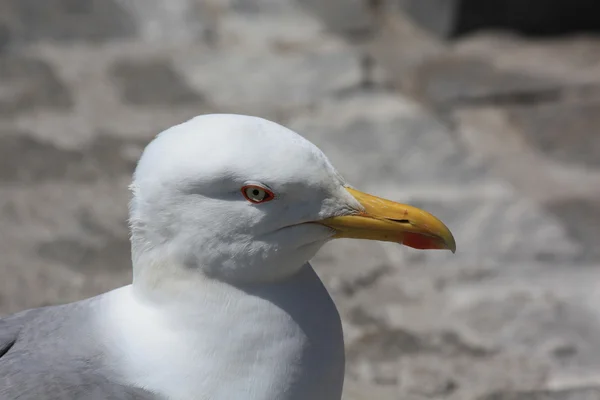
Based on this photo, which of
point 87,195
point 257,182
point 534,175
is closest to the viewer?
point 257,182

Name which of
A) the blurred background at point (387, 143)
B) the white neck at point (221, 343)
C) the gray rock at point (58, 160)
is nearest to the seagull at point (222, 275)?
the white neck at point (221, 343)

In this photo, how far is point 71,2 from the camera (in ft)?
15.8

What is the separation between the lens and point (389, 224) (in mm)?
1722

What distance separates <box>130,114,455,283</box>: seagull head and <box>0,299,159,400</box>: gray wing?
199 millimetres

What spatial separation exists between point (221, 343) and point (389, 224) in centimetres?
38

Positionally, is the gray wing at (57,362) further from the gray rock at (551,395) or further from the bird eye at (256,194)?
the gray rock at (551,395)

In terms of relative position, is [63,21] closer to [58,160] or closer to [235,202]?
[58,160]

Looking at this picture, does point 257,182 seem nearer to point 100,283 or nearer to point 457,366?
point 457,366

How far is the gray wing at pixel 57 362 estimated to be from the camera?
64.7 inches

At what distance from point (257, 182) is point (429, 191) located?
1.96 metres

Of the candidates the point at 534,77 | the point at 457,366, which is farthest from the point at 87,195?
the point at 534,77

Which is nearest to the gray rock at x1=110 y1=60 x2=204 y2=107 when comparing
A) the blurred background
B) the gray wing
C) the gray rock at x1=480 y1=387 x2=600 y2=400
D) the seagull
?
the blurred background

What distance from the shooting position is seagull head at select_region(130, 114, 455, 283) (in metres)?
1.60

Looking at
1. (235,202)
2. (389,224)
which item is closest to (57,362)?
(235,202)
